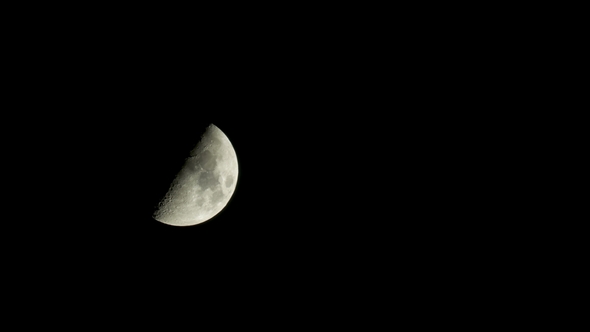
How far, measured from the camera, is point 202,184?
2990 millimetres

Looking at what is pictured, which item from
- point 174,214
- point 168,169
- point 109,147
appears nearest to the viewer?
point 109,147

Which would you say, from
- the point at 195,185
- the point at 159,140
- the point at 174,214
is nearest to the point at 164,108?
the point at 159,140

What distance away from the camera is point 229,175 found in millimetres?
3213

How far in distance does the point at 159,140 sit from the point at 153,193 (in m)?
0.46

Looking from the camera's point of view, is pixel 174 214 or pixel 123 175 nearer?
pixel 123 175

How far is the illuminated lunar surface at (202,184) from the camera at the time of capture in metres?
2.94

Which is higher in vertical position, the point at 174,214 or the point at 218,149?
the point at 218,149

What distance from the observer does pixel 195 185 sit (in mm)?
2971

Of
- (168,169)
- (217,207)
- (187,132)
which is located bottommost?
(217,207)

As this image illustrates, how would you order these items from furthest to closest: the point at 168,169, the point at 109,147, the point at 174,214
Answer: the point at 174,214, the point at 168,169, the point at 109,147

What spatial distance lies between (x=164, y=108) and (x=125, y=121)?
0.30 metres

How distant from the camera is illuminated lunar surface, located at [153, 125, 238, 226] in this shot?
294 cm

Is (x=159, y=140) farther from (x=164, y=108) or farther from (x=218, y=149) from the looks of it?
(x=218, y=149)

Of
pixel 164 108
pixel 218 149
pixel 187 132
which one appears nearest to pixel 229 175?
pixel 218 149
